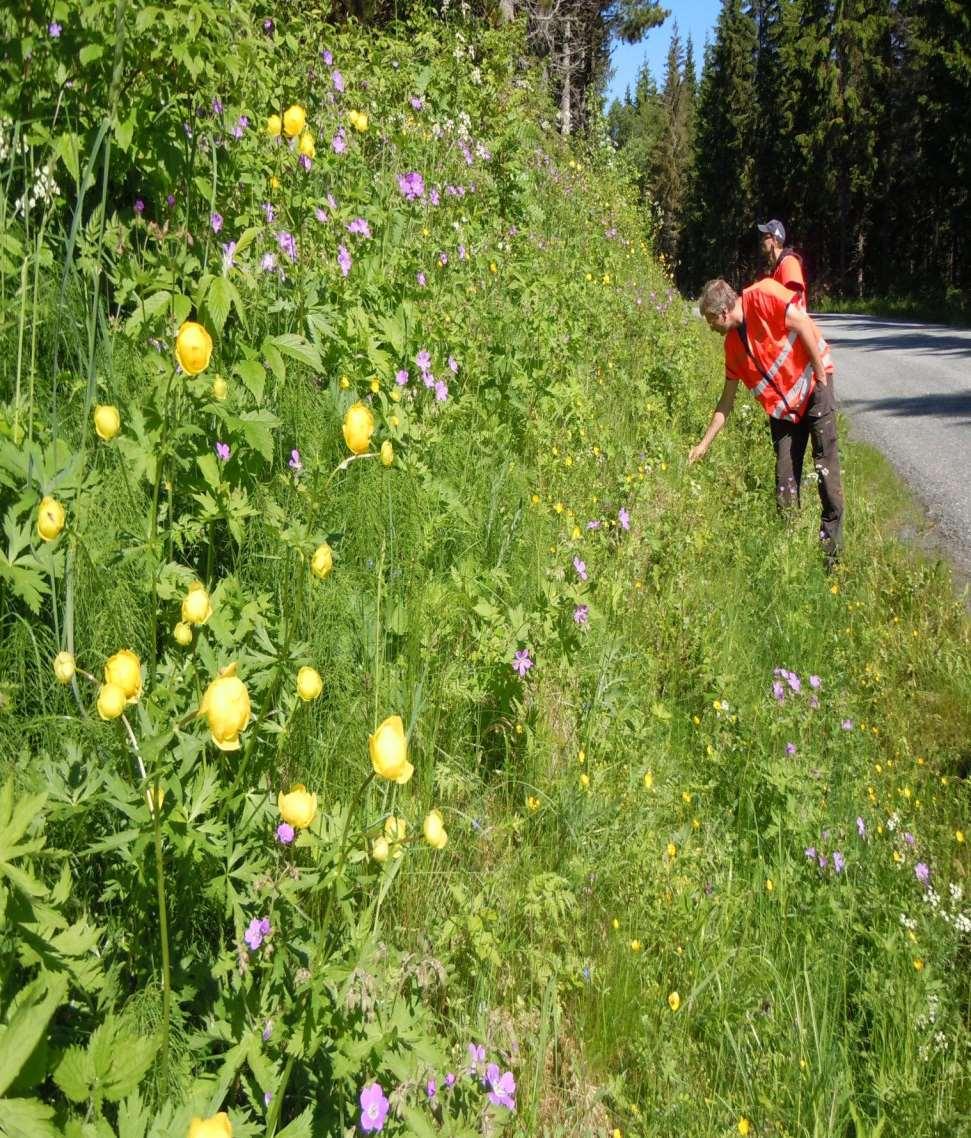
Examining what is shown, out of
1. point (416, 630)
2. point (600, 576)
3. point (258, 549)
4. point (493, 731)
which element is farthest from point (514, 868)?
point (600, 576)

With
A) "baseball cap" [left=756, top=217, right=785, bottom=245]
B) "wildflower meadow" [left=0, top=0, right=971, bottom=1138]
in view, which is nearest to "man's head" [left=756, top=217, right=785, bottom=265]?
"baseball cap" [left=756, top=217, right=785, bottom=245]

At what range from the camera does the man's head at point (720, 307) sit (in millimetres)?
5246

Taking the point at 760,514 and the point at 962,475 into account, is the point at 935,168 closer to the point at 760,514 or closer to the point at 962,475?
the point at 962,475

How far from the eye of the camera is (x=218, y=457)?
1996mm

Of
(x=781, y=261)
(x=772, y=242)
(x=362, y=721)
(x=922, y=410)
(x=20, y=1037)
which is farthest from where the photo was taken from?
(x=922, y=410)

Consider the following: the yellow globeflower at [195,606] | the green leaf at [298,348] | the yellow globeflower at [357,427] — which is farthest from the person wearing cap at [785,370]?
the yellow globeflower at [195,606]

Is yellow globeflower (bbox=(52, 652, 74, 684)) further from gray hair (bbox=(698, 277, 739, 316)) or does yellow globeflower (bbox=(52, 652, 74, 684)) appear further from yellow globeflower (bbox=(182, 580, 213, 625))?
gray hair (bbox=(698, 277, 739, 316))

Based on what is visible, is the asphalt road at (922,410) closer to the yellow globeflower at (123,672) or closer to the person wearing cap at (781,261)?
the person wearing cap at (781,261)

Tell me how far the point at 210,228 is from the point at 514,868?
80.9 inches

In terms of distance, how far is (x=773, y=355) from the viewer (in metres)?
5.21

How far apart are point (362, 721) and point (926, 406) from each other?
30.9ft

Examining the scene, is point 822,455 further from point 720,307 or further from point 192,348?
point 192,348

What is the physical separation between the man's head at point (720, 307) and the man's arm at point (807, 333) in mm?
309

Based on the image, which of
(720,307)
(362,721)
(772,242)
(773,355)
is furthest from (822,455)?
(362,721)
